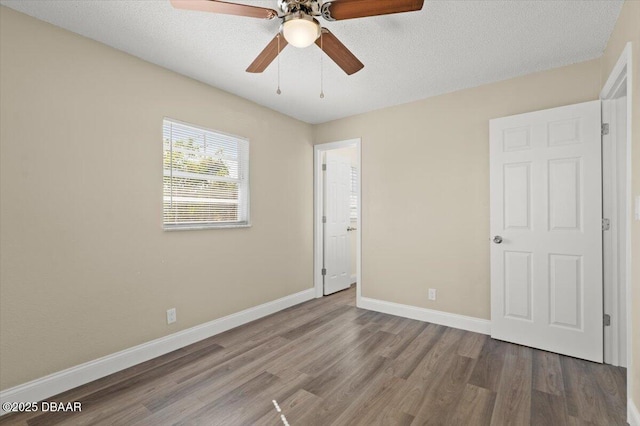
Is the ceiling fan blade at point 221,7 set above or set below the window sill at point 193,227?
above

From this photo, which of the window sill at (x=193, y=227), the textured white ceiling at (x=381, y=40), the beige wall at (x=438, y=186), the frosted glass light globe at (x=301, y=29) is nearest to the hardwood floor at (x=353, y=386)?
the beige wall at (x=438, y=186)

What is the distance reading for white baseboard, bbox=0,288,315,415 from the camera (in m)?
1.96

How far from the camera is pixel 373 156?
3869 millimetres

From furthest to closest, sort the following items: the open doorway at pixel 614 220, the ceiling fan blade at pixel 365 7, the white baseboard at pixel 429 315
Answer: the white baseboard at pixel 429 315, the open doorway at pixel 614 220, the ceiling fan blade at pixel 365 7

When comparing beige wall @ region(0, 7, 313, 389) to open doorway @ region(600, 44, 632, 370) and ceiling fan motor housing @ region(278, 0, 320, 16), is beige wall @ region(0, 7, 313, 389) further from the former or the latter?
open doorway @ region(600, 44, 632, 370)

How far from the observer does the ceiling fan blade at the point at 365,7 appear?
1.45 m

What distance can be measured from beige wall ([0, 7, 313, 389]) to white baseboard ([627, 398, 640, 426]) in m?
3.13

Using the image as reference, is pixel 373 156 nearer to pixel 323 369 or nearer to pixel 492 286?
pixel 492 286

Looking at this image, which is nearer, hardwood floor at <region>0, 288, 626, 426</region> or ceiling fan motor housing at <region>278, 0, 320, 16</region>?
ceiling fan motor housing at <region>278, 0, 320, 16</region>

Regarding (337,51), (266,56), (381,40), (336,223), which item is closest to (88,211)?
(266,56)

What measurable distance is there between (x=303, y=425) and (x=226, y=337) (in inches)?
59.3

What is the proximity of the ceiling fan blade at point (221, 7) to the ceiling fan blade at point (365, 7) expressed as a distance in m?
0.31

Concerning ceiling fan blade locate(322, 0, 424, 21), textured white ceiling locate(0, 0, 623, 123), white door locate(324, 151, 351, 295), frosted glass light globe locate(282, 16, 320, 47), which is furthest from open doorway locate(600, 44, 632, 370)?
white door locate(324, 151, 351, 295)

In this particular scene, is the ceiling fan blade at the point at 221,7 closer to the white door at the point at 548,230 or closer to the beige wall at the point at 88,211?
the beige wall at the point at 88,211
